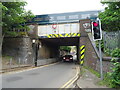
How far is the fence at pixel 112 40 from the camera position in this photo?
6.49 metres

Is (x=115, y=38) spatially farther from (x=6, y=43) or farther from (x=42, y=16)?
(x=6, y=43)

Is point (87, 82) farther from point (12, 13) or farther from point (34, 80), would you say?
point (12, 13)

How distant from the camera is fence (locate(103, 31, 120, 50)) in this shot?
6489 mm

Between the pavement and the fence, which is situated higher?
the fence

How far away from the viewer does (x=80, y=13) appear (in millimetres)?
16109

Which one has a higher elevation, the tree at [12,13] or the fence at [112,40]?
the tree at [12,13]

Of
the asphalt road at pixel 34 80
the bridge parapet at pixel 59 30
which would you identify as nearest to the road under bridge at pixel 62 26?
the bridge parapet at pixel 59 30

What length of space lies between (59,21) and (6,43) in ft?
26.7

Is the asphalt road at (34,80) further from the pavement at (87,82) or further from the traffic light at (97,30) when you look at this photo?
the traffic light at (97,30)

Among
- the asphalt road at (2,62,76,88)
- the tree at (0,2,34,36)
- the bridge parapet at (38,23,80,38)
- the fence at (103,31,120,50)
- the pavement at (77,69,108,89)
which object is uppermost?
the tree at (0,2,34,36)

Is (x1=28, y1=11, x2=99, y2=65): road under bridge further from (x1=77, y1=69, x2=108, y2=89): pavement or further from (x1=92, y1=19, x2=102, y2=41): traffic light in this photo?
(x1=77, y1=69, x2=108, y2=89): pavement

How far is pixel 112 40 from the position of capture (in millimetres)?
6914

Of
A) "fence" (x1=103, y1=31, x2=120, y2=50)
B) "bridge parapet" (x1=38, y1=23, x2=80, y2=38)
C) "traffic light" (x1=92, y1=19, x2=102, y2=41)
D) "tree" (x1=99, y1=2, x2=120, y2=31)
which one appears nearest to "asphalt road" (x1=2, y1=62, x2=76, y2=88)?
"traffic light" (x1=92, y1=19, x2=102, y2=41)

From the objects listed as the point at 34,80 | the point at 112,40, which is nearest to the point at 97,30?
the point at 112,40
